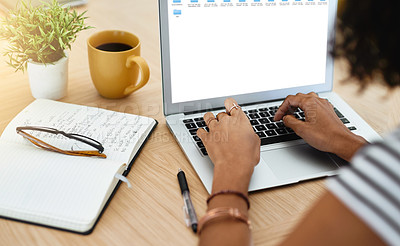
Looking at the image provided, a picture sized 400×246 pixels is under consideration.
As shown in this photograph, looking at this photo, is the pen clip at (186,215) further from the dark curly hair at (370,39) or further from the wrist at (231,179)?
the dark curly hair at (370,39)

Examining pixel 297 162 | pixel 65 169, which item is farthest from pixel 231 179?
pixel 65 169

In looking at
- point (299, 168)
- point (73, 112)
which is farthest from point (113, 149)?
point (299, 168)

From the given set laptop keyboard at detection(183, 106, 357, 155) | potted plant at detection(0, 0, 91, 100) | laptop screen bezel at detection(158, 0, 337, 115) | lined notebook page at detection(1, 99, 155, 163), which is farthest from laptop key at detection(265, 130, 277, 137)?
potted plant at detection(0, 0, 91, 100)

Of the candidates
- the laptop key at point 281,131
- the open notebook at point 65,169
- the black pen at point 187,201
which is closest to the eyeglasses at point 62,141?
the open notebook at point 65,169

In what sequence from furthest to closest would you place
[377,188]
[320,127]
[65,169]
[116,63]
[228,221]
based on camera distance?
[116,63] → [320,127] → [65,169] → [228,221] → [377,188]

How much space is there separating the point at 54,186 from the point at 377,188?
519 mm

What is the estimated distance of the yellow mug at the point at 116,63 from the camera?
93 cm

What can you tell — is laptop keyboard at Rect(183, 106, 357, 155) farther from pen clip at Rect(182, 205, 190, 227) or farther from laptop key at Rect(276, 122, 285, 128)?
pen clip at Rect(182, 205, 190, 227)

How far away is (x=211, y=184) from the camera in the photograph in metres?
0.74

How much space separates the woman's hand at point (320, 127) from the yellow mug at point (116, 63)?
35 centimetres

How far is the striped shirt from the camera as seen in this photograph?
0.40 m

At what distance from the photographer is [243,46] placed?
3.01 ft

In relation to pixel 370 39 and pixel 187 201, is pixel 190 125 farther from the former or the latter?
pixel 370 39

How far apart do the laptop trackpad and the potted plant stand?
0.52 metres
